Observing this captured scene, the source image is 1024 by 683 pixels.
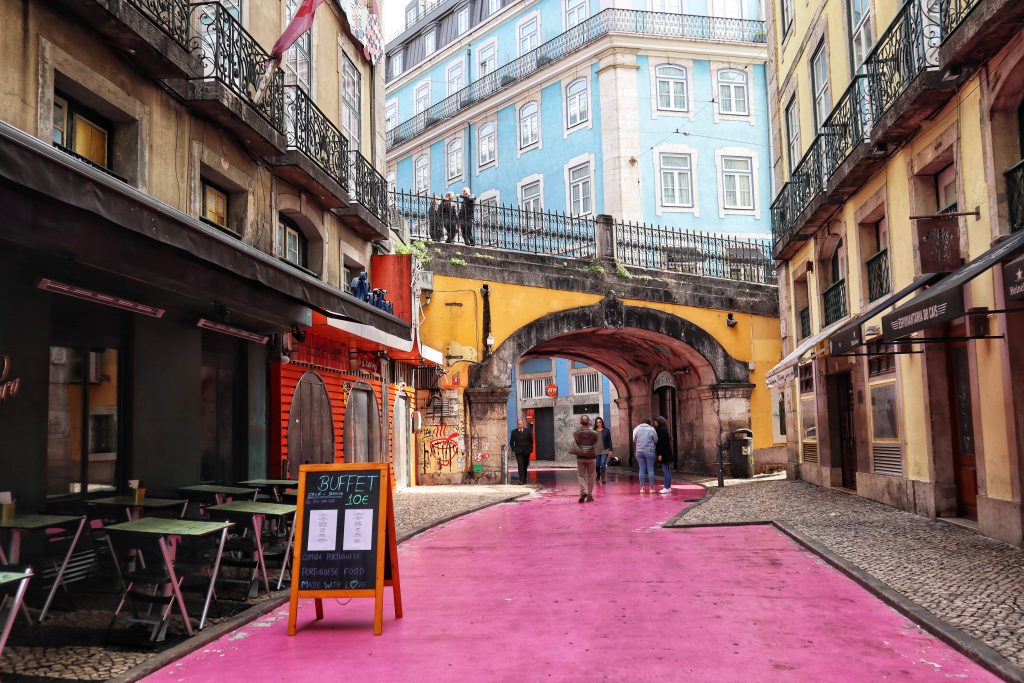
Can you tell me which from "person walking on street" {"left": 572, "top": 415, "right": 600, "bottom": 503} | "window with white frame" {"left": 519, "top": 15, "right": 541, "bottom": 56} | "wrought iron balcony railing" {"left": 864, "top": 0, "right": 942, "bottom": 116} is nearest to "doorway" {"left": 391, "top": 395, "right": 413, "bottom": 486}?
"person walking on street" {"left": 572, "top": 415, "right": 600, "bottom": 503}

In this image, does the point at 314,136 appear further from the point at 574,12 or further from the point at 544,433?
the point at 544,433

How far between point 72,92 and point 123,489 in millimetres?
3611

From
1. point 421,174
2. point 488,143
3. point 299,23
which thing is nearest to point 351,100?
point 299,23

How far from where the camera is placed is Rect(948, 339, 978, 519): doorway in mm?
10930

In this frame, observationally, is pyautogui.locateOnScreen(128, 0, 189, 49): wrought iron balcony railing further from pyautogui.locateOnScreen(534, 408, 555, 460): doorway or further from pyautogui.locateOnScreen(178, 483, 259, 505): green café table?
pyautogui.locateOnScreen(534, 408, 555, 460): doorway

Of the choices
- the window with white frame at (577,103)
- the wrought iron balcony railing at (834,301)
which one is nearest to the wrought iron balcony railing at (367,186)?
the wrought iron balcony railing at (834,301)

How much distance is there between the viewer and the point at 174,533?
5582mm

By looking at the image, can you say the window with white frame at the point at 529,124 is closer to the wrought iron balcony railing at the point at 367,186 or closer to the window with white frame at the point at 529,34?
the window with white frame at the point at 529,34

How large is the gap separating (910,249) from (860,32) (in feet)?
13.9

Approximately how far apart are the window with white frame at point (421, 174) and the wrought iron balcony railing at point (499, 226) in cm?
1650

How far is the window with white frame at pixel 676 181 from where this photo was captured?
2972 cm

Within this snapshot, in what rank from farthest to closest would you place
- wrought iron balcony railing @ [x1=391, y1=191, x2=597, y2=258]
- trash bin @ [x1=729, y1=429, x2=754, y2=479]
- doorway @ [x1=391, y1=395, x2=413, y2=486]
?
trash bin @ [x1=729, y1=429, x2=754, y2=479], wrought iron balcony railing @ [x1=391, y1=191, x2=597, y2=258], doorway @ [x1=391, y1=395, x2=413, y2=486]

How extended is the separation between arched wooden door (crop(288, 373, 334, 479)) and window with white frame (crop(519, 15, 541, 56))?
22.5m

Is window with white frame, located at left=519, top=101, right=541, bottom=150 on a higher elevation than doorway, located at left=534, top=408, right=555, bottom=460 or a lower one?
higher
